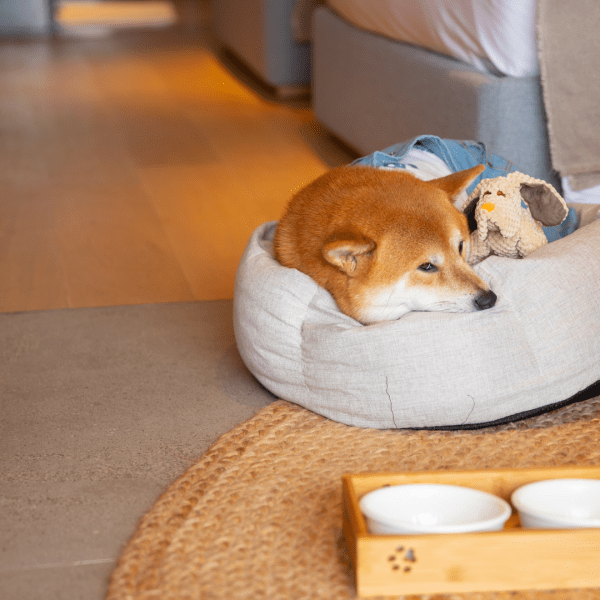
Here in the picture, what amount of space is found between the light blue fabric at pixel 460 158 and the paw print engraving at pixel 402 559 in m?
1.06

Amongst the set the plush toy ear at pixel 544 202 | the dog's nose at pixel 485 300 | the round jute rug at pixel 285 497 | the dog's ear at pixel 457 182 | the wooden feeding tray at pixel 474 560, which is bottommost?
the round jute rug at pixel 285 497

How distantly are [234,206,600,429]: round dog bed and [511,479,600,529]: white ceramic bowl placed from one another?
34 centimetres

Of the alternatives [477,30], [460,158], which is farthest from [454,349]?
[477,30]

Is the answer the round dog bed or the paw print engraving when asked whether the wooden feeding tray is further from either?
the round dog bed

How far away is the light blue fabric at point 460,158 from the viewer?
1.91m

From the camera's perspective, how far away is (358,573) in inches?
41.4

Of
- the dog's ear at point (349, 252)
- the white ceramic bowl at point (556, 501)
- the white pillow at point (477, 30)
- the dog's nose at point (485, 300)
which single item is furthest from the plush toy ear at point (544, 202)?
the white ceramic bowl at point (556, 501)

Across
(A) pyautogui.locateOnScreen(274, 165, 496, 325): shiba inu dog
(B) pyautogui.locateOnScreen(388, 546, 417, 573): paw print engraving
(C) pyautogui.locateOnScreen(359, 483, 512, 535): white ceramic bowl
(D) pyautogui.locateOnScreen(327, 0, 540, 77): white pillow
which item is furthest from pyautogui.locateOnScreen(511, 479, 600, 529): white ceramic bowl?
(D) pyautogui.locateOnScreen(327, 0, 540, 77): white pillow

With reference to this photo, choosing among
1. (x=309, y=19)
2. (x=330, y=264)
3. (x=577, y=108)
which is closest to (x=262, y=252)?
(x=330, y=264)

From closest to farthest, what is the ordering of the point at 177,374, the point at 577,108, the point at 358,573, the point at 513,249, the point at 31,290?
the point at 358,573, the point at 513,249, the point at 177,374, the point at 577,108, the point at 31,290

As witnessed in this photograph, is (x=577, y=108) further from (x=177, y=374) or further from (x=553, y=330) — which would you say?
(x=177, y=374)

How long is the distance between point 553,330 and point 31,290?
1513 millimetres

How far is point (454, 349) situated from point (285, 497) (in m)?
0.41

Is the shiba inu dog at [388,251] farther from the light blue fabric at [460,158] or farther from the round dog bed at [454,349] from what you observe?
the light blue fabric at [460,158]
